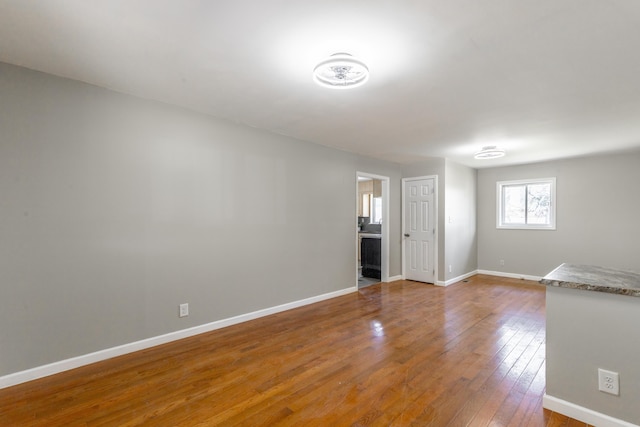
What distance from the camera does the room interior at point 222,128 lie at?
1.76m

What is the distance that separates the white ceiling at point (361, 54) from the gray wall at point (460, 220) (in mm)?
2333

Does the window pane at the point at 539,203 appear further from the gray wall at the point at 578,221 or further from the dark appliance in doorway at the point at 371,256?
the dark appliance in doorway at the point at 371,256

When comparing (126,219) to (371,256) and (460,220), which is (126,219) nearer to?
(371,256)

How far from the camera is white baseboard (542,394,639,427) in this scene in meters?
1.74

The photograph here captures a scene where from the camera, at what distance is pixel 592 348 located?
184 centimetres

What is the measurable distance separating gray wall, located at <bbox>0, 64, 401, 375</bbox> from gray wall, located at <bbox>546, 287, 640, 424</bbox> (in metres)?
2.95

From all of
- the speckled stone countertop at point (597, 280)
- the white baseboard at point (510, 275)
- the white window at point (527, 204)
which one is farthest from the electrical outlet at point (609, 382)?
the white window at point (527, 204)

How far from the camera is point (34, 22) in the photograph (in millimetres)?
1768

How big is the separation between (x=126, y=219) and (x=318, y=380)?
2.26 m

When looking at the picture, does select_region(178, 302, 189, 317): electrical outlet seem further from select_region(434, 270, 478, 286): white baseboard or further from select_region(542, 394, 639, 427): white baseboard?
select_region(434, 270, 478, 286): white baseboard

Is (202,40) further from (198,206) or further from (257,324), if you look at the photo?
(257,324)

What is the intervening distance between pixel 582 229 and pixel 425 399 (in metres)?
5.32

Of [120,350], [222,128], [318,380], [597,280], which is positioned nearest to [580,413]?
[597,280]

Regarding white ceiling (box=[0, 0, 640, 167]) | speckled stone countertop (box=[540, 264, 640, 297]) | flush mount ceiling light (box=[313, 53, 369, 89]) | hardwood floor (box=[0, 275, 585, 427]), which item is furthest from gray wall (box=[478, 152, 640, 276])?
flush mount ceiling light (box=[313, 53, 369, 89])
